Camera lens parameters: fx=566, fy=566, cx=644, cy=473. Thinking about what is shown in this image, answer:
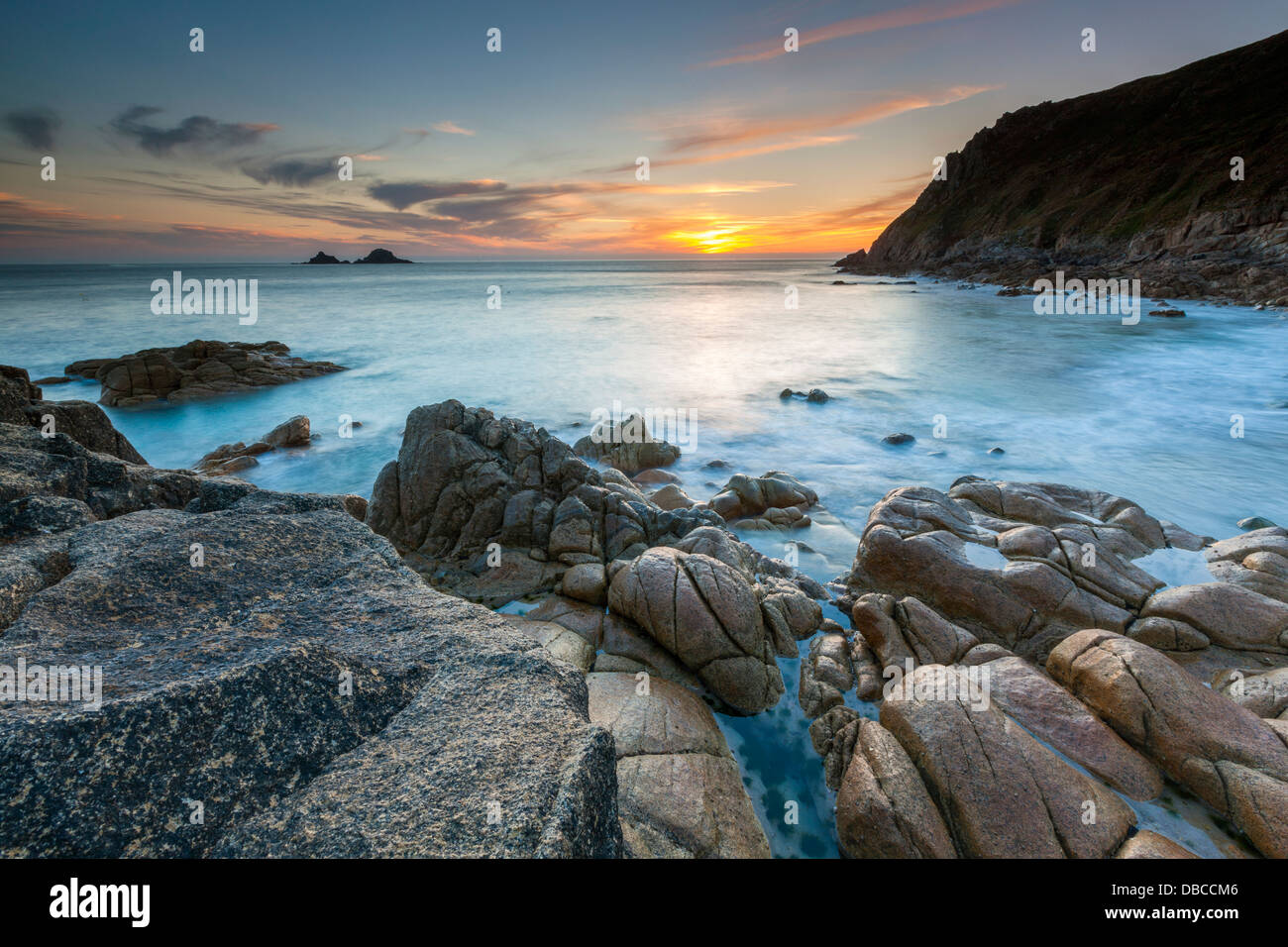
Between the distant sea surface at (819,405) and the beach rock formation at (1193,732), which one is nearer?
the beach rock formation at (1193,732)

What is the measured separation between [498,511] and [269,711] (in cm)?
748

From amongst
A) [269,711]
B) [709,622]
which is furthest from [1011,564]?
[269,711]

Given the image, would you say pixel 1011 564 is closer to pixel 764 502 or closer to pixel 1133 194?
pixel 764 502

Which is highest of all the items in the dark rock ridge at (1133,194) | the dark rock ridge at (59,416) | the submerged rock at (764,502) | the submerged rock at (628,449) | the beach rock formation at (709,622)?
the dark rock ridge at (1133,194)

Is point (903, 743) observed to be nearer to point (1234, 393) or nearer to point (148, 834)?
point (148, 834)

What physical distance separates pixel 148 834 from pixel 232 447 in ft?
62.2

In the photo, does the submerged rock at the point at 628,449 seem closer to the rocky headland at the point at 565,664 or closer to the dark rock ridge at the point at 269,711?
the rocky headland at the point at 565,664

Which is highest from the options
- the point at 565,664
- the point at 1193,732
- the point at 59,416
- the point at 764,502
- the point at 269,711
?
the point at 59,416

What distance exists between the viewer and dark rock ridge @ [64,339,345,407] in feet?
79.8

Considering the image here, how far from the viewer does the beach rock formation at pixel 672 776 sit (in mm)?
4691

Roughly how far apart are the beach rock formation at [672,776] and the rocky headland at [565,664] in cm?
3

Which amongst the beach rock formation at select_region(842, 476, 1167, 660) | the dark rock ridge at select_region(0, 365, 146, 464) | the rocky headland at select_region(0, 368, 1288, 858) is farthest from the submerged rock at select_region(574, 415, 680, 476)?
the dark rock ridge at select_region(0, 365, 146, 464)

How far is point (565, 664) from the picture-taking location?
141 inches

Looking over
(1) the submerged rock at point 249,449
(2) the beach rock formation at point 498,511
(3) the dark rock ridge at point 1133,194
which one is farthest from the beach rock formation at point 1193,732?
(3) the dark rock ridge at point 1133,194
